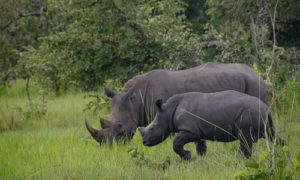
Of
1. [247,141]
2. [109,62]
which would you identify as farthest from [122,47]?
[247,141]

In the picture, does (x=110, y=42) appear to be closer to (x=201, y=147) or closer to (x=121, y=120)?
(x=121, y=120)

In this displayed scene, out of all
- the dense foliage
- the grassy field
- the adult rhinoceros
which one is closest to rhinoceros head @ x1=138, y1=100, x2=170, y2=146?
the grassy field

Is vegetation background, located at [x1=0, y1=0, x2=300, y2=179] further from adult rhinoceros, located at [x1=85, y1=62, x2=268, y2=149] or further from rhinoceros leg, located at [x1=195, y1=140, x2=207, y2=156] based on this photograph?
adult rhinoceros, located at [x1=85, y1=62, x2=268, y2=149]

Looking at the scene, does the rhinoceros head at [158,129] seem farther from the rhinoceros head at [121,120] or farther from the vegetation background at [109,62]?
the rhinoceros head at [121,120]

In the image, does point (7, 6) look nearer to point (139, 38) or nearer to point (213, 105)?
point (139, 38)

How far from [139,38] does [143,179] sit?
5.75m

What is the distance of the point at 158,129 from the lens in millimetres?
4820

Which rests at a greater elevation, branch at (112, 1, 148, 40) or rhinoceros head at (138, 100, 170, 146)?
branch at (112, 1, 148, 40)

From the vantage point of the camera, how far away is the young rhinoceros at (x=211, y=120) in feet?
14.6

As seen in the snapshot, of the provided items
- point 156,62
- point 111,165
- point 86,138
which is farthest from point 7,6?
point 111,165

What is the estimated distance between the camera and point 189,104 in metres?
4.75

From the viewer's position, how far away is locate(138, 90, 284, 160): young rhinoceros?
14.6 feet

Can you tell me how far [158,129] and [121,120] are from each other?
1.12 metres

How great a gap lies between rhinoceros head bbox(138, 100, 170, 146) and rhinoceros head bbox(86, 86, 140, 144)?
3.12 feet
